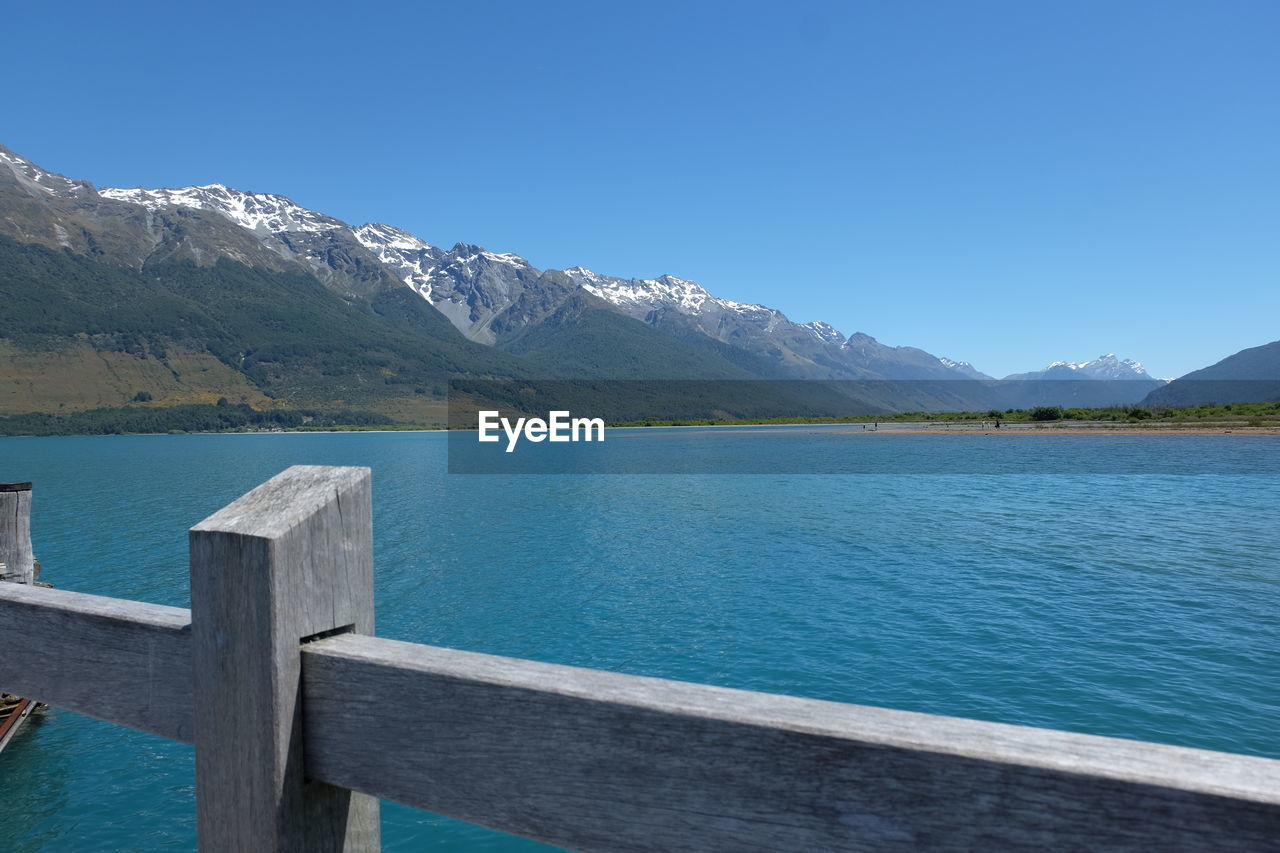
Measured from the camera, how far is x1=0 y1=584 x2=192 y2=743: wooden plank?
5.61 feet

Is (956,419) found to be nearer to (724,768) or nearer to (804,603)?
(804,603)

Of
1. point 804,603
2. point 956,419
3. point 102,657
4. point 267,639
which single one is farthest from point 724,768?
point 956,419

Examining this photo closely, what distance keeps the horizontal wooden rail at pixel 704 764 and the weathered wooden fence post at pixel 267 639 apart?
0.06m

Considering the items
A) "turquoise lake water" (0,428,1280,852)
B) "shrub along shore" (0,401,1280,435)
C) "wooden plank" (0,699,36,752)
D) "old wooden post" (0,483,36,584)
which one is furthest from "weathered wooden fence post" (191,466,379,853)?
"shrub along shore" (0,401,1280,435)

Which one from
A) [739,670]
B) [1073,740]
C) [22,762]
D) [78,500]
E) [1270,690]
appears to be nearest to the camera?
[1073,740]

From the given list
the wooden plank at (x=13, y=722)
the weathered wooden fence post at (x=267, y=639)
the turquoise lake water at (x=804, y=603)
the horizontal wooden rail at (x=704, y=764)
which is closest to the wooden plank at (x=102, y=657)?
the horizontal wooden rail at (x=704, y=764)

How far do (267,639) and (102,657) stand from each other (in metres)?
0.78

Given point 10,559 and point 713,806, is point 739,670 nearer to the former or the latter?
point 10,559

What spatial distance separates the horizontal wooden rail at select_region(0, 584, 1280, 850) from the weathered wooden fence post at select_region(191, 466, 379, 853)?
61 mm

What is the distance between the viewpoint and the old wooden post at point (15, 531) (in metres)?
4.83

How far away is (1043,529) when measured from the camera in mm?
27703

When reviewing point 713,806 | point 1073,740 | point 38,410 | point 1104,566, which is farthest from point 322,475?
point 38,410

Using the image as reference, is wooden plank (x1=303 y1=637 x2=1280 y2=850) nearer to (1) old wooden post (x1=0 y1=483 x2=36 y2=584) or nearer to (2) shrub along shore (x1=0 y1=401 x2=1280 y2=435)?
(1) old wooden post (x1=0 y1=483 x2=36 y2=584)

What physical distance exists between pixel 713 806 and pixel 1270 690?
47.6 feet
